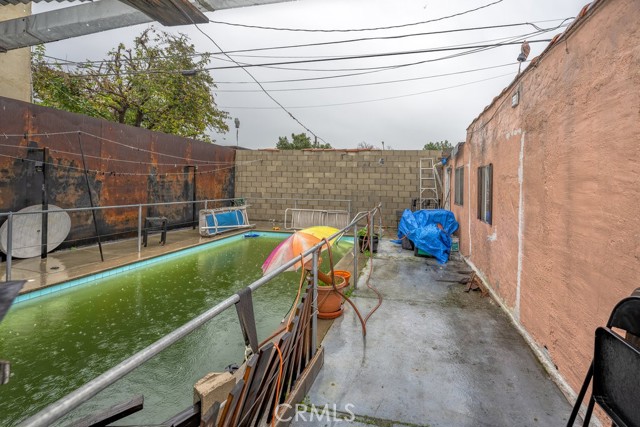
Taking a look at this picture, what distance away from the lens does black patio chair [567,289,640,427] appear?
950 mm

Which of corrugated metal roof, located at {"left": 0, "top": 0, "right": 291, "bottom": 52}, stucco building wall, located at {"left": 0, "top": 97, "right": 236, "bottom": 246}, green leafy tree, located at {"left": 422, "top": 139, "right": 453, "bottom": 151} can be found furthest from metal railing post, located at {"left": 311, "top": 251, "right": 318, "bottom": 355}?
green leafy tree, located at {"left": 422, "top": 139, "right": 453, "bottom": 151}

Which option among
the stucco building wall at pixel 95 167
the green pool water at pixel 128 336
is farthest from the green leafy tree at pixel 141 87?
the green pool water at pixel 128 336

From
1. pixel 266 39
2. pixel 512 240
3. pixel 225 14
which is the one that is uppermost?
pixel 266 39

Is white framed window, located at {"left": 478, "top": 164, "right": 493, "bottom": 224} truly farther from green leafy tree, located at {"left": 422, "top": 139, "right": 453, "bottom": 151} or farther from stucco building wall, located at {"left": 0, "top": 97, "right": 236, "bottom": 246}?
green leafy tree, located at {"left": 422, "top": 139, "right": 453, "bottom": 151}

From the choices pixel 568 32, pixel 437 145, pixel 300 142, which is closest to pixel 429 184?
pixel 568 32

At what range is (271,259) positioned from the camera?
3289mm

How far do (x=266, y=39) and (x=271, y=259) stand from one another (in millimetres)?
6832

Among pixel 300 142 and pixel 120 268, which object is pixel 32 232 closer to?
pixel 120 268

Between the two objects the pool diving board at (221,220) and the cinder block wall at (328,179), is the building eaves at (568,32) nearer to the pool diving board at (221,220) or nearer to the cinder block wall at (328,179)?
the cinder block wall at (328,179)

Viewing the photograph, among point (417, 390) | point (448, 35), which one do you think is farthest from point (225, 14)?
point (417, 390)

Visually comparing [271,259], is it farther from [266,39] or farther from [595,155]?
[266,39]

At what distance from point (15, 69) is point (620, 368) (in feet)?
40.3

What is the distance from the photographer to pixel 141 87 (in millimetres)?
13477

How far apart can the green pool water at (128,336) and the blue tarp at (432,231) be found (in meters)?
2.63
